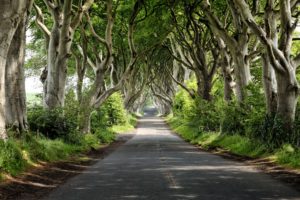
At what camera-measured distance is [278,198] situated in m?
9.78

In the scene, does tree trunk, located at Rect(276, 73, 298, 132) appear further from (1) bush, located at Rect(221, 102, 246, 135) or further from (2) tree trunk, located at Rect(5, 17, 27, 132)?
(2) tree trunk, located at Rect(5, 17, 27, 132)

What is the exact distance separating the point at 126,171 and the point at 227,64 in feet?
48.4

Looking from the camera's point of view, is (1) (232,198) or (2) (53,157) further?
(2) (53,157)

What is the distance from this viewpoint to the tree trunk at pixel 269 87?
67.3 feet

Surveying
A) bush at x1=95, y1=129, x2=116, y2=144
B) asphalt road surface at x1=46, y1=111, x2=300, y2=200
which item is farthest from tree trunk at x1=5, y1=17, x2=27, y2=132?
bush at x1=95, y1=129, x2=116, y2=144

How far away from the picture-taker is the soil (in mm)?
10992

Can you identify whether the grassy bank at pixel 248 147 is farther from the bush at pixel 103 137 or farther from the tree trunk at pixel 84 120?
Answer: the tree trunk at pixel 84 120

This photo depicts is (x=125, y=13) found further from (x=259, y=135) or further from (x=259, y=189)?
(x=259, y=189)

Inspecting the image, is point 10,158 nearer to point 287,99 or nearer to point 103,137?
point 287,99

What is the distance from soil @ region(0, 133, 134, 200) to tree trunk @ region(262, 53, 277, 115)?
7893mm

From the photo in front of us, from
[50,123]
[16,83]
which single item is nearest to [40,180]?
[16,83]

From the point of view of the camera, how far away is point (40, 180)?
43.9ft

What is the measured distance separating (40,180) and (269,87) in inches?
449

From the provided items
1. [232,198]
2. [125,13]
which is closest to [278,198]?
[232,198]
